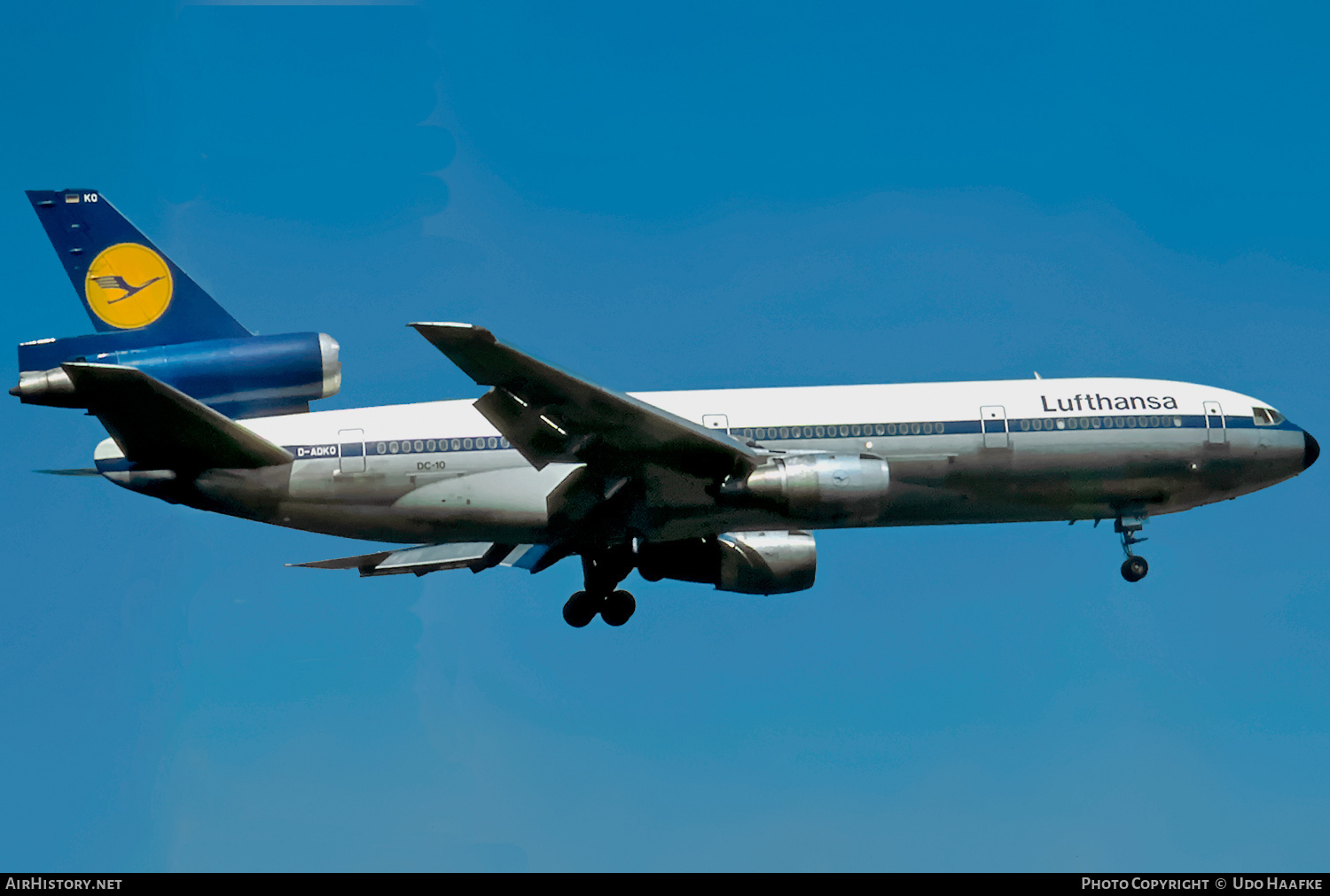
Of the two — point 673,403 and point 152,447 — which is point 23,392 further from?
point 673,403

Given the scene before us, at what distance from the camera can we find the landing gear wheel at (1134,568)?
29.2 meters

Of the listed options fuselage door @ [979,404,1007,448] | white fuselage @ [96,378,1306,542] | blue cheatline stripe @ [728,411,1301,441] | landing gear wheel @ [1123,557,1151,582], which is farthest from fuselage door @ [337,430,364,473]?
landing gear wheel @ [1123,557,1151,582]

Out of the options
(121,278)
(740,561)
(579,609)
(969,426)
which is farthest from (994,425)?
(121,278)

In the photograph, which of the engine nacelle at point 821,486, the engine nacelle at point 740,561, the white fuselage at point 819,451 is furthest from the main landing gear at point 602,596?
the engine nacelle at point 821,486

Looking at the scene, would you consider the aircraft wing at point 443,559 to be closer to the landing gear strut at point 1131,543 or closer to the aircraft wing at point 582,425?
the aircraft wing at point 582,425

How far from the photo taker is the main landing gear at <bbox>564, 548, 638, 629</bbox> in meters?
29.0

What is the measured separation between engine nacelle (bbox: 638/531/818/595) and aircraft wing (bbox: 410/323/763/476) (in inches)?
157

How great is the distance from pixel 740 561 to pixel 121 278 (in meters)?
14.1

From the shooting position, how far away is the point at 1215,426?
28.2 metres

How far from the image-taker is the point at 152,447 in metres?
24.5

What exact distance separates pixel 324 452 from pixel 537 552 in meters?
6.23

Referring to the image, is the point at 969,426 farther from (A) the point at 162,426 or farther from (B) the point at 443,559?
(A) the point at 162,426

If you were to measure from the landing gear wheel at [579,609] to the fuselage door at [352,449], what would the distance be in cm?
612

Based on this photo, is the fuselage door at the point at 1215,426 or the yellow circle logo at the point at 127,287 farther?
the fuselage door at the point at 1215,426
